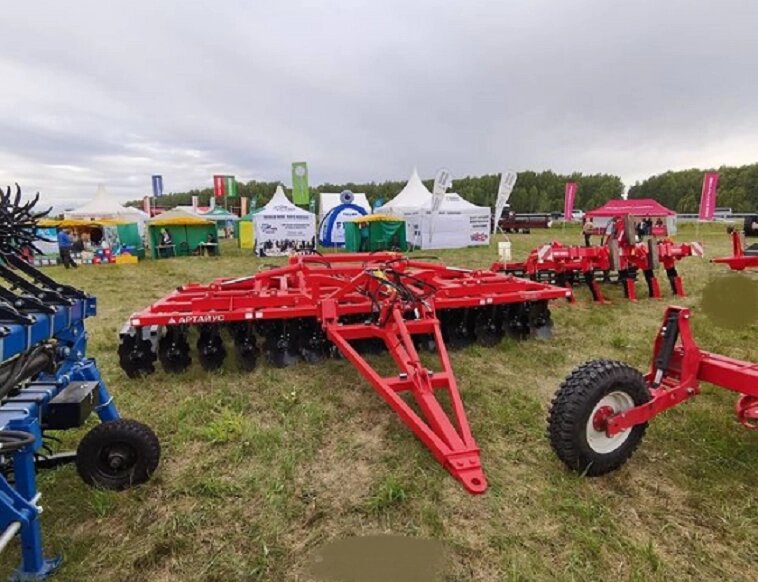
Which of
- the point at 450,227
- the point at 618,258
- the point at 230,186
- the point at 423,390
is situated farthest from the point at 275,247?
the point at 230,186

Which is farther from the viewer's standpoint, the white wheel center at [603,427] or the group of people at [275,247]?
the group of people at [275,247]

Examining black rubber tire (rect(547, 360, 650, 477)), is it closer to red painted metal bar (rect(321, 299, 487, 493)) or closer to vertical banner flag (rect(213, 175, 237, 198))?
red painted metal bar (rect(321, 299, 487, 493))

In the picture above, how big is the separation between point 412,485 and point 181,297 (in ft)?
11.9

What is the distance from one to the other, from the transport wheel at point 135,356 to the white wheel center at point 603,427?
3758 mm

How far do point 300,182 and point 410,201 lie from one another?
590 centimetres

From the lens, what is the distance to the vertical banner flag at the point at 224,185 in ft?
123

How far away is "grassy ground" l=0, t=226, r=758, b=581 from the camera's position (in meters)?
2.10

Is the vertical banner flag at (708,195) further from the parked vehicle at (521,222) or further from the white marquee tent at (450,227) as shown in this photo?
the parked vehicle at (521,222)

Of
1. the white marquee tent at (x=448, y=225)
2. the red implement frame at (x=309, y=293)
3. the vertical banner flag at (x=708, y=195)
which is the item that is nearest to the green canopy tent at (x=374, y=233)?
the white marquee tent at (x=448, y=225)

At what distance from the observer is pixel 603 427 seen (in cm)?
257

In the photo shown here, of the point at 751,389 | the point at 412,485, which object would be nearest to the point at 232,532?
the point at 412,485

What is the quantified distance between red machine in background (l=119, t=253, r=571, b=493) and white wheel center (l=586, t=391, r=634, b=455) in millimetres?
661

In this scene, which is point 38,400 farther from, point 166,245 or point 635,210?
point 635,210

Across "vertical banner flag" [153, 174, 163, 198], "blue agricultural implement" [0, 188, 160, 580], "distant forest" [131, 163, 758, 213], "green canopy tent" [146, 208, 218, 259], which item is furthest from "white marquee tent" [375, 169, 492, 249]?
"distant forest" [131, 163, 758, 213]
